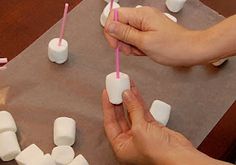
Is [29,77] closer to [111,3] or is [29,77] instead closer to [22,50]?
[22,50]

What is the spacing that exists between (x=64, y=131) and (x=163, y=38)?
10.0 inches

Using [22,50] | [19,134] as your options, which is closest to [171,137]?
[19,134]

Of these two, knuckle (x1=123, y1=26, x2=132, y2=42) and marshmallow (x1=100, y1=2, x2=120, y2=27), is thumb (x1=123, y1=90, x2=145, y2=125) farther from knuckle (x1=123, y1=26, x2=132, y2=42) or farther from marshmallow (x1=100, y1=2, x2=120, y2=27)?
marshmallow (x1=100, y1=2, x2=120, y2=27)

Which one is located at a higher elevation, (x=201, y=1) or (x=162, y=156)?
(x=201, y=1)

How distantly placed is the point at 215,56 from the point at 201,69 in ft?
0.50

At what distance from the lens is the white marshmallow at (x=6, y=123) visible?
0.96 meters

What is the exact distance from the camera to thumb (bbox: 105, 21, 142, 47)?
35.6 inches

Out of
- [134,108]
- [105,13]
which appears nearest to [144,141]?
[134,108]

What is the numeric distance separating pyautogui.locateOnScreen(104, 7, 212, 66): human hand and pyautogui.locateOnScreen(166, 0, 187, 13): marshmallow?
231mm

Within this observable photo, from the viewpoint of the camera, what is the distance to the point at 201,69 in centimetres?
113

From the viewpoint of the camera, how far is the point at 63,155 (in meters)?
0.95

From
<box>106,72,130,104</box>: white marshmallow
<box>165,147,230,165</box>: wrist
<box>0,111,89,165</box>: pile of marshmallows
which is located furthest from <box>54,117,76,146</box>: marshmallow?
<box>165,147,230,165</box>: wrist

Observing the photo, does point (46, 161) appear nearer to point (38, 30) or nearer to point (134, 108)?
point (134, 108)

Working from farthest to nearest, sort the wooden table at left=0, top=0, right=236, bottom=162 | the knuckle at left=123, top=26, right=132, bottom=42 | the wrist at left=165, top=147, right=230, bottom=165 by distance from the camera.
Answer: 1. the wooden table at left=0, top=0, right=236, bottom=162
2. the knuckle at left=123, top=26, right=132, bottom=42
3. the wrist at left=165, top=147, right=230, bottom=165
